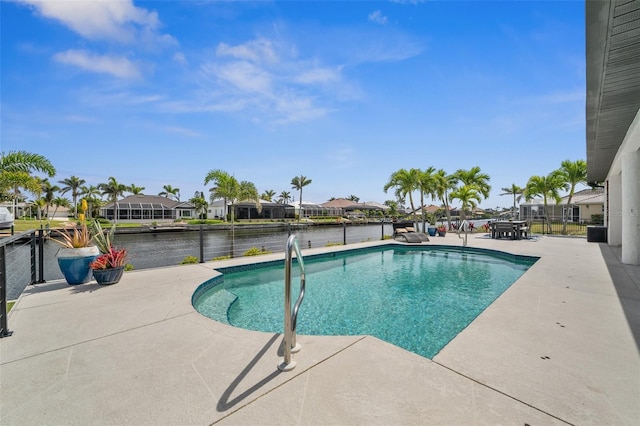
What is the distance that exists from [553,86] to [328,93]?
7.12 metres

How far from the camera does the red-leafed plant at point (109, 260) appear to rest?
15.6ft

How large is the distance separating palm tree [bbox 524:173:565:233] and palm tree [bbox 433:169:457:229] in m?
4.73

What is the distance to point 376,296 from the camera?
5.65 meters

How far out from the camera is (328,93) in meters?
10.9

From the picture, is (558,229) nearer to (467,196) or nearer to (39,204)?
(467,196)

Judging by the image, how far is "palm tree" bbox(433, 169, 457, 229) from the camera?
58.1 feet

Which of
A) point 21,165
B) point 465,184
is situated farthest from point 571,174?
point 21,165

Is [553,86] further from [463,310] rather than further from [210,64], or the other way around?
[210,64]

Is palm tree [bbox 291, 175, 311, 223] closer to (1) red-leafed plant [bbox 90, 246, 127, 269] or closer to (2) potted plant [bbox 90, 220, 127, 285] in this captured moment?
(2) potted plant [bbox 90, 220, 127, 285]

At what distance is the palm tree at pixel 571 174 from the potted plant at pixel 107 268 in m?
20.6

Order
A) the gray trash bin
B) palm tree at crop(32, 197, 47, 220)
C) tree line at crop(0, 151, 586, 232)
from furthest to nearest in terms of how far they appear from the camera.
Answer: palm tree at crop(32, 197, 47, 220), the gray trash bin, tree line at crop(0, 151, 586, 232)

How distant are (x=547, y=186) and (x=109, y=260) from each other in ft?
72.2

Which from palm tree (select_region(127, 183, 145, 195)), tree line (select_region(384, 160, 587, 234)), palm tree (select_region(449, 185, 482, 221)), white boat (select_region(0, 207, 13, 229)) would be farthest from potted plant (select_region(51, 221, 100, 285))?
palm tree (select_region(127, 183, 145, 195))

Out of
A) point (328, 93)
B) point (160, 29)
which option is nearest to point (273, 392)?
point (160, 29)
